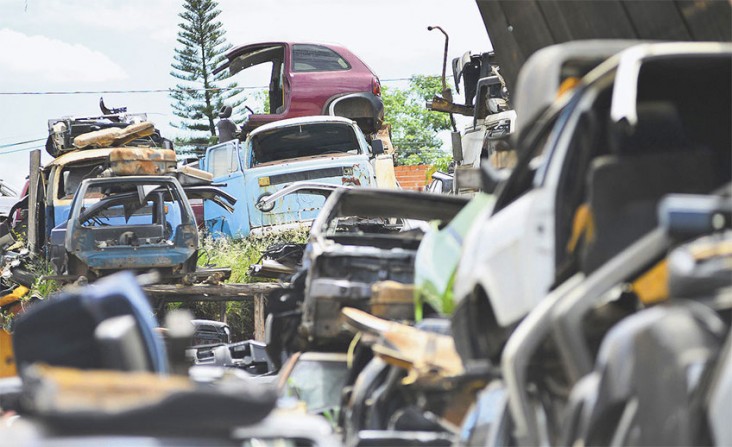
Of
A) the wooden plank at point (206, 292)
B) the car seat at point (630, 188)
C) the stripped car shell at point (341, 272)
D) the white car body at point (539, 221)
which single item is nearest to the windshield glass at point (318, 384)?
the stripped car shell at point (341, 272)

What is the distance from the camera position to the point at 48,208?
64.6 feet

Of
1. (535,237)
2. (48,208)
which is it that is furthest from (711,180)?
(48,208)

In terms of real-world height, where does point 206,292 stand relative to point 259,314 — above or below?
above


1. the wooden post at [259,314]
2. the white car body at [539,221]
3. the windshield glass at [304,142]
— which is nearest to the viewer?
the white car body at [539,221]

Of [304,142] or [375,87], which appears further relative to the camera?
[375,87]

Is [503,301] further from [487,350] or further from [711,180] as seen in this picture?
[711,180]

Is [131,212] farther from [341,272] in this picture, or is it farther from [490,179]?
[490,179]

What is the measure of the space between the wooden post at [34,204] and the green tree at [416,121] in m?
49.0

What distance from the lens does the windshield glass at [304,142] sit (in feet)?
69.1

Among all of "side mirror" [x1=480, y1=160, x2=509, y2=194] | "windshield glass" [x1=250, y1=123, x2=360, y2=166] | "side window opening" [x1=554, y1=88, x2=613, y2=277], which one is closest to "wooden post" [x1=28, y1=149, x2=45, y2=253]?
"windshield glass" [x1=250, y1=123, x2=360, y2=166]

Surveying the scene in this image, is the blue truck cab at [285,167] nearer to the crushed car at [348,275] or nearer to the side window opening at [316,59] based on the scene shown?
the side window opening at [316,59]

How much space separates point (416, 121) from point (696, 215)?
224ft

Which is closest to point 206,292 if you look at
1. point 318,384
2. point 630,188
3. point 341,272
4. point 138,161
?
point 138,161

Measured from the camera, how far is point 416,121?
237 ft
